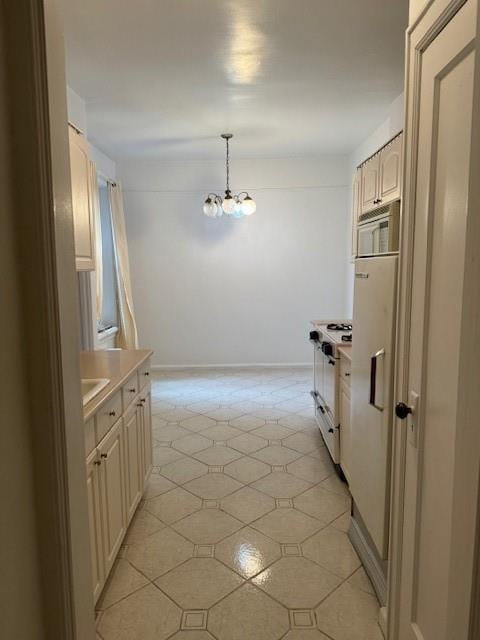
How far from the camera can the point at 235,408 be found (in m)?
4.41

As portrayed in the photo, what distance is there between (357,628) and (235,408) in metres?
2.76

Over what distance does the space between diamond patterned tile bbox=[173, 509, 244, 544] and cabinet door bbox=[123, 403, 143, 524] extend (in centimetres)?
31

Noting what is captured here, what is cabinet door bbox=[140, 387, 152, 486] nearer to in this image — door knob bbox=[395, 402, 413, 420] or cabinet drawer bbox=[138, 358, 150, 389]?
cabinet drawer bbox=[138, 358, 150, 389]

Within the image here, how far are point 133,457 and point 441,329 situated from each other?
70.7 inches

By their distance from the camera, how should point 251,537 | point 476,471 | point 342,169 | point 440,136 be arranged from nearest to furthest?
point 476,471 → point 440,136 → point 251,537 → point 342,169

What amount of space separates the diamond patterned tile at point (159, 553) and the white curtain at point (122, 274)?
10.4ft

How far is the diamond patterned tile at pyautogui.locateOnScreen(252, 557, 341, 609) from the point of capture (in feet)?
6.14

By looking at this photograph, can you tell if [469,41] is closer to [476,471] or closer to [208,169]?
[476,471]

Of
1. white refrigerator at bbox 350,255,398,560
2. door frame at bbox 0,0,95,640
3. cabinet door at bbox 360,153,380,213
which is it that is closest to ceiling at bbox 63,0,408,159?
cabinet door at bbox 360,153,380,213

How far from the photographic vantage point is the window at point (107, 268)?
5.24 metres

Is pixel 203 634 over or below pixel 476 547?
below

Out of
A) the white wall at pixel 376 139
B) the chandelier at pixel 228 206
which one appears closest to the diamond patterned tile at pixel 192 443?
the chandelier at pixel 228 206

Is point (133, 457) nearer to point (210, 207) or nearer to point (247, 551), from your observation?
point (247, 551)

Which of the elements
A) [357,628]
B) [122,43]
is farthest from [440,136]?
[122,43]
